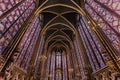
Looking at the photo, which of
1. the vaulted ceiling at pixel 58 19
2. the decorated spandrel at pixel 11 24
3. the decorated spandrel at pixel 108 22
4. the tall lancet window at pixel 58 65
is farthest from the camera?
the tall lancet window at pixel 58 65

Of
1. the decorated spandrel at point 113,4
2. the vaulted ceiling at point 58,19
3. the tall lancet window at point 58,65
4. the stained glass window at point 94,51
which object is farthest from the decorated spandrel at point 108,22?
the tall lancet window at point 58,65

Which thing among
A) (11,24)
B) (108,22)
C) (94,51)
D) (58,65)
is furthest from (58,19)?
(11,24)

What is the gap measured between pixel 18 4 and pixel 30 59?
3.79 meters

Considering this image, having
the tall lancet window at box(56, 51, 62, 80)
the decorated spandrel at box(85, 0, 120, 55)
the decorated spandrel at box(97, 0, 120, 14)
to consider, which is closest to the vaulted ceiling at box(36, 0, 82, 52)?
the tall lancet window at box(56, 51, 62, 80)

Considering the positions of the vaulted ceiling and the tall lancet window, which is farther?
the tall lancet window

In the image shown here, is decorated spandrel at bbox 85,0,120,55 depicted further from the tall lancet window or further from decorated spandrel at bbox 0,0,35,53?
the tall lancet window

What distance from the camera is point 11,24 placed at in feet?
21.6

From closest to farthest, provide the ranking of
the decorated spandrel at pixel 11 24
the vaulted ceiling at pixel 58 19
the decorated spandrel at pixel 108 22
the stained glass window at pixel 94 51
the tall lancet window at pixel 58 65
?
1. the decorated spandrel at pixel 11 24
2. the decorated spandrel at pixel 108 22
3. the stained glass window at pixel 94 51
4. the vaulted ceiling at pixel 58 19
5. the tall lancet window at pixel 58 65

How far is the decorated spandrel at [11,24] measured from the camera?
587 cm

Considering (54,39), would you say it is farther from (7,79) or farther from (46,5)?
(7,79)

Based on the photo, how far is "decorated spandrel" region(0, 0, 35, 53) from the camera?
587cm

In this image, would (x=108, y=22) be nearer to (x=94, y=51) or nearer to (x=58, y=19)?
(x=94, y=51)

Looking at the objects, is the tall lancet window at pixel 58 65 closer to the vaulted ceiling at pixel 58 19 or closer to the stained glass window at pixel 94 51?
the vaulted ceiling at pixel 58 19

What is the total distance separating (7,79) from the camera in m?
5.80
